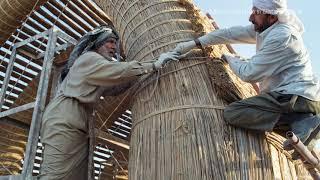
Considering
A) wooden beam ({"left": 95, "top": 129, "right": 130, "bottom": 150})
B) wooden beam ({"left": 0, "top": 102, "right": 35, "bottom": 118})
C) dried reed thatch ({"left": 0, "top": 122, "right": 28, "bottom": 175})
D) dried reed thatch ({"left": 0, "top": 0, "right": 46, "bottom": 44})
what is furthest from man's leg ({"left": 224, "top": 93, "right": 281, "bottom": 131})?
dried reed thatch ({"left": 0, "top": 122, "right": 28, "bottom": 175})

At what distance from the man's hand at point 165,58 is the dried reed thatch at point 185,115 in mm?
72

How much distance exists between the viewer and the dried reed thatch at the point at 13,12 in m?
3.38

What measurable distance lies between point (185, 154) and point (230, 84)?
45 cm

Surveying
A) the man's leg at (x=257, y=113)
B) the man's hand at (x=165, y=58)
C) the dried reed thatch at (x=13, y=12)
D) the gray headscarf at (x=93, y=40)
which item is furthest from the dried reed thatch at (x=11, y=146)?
the man's leg at (x=257, y=113)

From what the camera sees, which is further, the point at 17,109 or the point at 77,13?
the point at 77,13

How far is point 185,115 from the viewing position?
80.3 inches

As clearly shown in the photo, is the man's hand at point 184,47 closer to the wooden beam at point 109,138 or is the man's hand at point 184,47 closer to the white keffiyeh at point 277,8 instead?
the white keffiyeh at point 277,8

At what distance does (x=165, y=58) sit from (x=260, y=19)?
512 millimetres

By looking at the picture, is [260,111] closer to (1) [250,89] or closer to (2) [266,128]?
(2) [266,128]

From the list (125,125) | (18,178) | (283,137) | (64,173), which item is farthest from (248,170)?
(125,125)

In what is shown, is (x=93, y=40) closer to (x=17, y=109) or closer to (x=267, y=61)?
(x=17, y=109)

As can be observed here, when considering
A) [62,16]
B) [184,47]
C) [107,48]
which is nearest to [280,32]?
[184,47]

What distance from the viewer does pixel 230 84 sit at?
7.00ft

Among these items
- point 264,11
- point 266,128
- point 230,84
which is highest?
point 264,11
